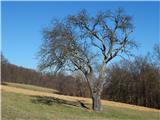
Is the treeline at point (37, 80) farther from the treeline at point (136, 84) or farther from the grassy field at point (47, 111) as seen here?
the grassy field at point (47, 111)

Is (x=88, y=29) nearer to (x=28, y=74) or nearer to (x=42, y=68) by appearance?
(x=42, y=68)

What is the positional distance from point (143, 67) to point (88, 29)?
126 feet

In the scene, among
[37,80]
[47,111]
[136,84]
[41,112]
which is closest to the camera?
[41,112]

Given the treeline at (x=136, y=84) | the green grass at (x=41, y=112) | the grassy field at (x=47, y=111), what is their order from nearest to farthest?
the green grass at (x=41, y=112), the grassy field at (x=47, y=111), the treeline at (x=136, y=84)

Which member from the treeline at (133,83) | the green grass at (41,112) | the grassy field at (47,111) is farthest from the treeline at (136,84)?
the green grass at (41,112)

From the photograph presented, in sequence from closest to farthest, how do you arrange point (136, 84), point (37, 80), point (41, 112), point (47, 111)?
point (41, 112)
point (47, 111)
point (136, 84)
point (37, 80)

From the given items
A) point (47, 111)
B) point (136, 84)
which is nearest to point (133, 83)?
point (136, 84)

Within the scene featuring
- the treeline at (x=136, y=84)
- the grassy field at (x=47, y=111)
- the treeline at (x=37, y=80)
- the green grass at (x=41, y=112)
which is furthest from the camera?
the treeline at (x=37, y=80)

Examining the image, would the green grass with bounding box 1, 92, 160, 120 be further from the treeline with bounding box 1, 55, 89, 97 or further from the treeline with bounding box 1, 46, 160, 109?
the treeline with bounding box 1, 55, 89, 97

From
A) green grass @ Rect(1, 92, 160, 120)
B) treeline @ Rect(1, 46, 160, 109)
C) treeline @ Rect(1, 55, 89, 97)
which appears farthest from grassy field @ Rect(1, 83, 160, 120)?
treeline @ Rect(1, 55, 89, 97)

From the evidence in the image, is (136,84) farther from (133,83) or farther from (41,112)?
(41,112)

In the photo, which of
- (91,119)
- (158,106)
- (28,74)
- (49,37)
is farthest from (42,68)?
(28,74)

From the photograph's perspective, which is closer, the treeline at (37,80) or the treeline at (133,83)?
the treeline at (133,83)

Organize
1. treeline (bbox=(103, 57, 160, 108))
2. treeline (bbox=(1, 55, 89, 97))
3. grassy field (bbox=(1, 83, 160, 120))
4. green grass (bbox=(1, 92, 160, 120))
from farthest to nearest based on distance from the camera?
1. treeline (bbox=(1, 55, 89, 97))
2. treeline (bbox=(103, 57, 160, 108))
3. grassy field (bbox=(1, 83, 160, 120))
4. green grass (bbox=(1, 92, 160, 120))
